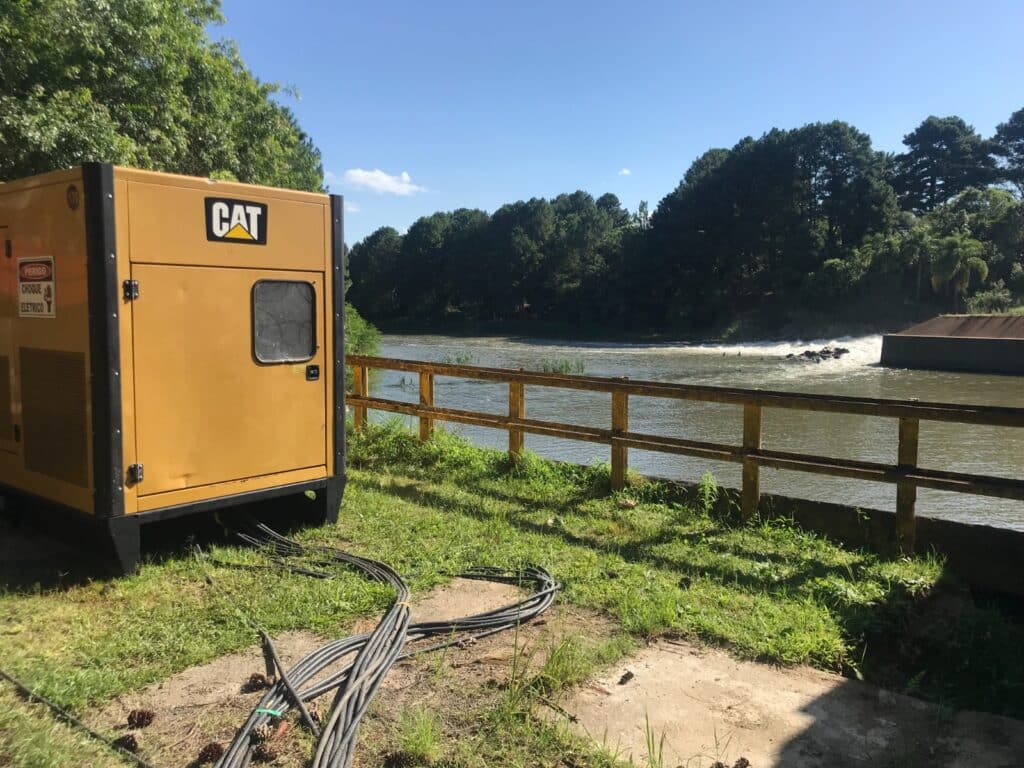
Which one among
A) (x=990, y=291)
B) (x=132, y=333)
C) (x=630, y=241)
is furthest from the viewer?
(x=630, y=241)

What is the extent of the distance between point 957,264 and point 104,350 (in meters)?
59.4

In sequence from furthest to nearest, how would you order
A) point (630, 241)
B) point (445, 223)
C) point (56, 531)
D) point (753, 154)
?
point (445, 223)
point (630, 241)
point (753, 154)
point (56, 531)

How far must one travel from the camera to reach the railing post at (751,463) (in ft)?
20.2

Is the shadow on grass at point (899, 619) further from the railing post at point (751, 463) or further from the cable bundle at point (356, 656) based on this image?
the cable bundle at point (356, 656)

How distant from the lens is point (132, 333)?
15.7 feet

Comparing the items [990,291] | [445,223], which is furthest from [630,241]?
[990,291]

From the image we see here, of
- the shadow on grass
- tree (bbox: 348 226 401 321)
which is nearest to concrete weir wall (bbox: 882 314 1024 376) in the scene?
the shadow on grass

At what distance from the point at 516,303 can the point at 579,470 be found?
273 feet

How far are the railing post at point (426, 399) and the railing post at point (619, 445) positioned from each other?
7.68ft

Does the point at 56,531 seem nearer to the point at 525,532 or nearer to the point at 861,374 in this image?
the point at 525,532

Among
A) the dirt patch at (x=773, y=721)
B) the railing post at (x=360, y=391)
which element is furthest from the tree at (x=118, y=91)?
the dirt patch at (x=773, y=721)

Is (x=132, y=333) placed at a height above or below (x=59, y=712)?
above

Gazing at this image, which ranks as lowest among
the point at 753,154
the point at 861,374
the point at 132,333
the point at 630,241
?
the point at 861,374

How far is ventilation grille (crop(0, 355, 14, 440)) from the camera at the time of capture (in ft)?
18.4
